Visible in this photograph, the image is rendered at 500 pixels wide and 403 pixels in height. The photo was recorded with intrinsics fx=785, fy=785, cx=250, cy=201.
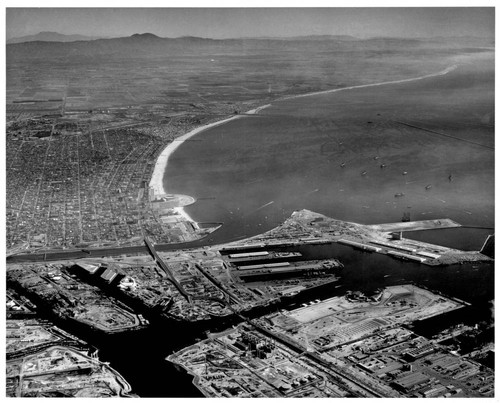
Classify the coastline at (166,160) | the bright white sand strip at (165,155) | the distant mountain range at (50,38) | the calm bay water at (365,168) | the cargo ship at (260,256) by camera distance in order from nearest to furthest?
the distant mountain range at (50,38) → the cargo ship at (260,256) → the calm bay water at (365,168) → the coastline at (166,160) → the bright white sand strip at (165,155)

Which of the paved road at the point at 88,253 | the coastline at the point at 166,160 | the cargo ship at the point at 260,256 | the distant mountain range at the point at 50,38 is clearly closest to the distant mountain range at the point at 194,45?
the distant mountain range at the point at 50,38

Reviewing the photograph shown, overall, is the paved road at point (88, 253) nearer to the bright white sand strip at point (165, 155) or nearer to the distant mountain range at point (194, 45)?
the bright white sand strip at point (165, 155)

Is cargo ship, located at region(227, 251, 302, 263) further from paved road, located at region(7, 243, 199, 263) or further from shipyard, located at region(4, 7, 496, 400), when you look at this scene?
paved road, located at region(7, 243, 199, 263)

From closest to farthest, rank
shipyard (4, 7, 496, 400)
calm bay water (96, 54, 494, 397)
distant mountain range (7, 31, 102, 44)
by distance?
shipyard (4, 7, 496, 400) < distant mountain range (7, 31, 102, 44) < calm bay water (96, 54, 494, 397)

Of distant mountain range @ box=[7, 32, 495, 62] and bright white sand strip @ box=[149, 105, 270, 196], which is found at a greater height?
distant mountain range @ box=[7, 32, 495, 62]

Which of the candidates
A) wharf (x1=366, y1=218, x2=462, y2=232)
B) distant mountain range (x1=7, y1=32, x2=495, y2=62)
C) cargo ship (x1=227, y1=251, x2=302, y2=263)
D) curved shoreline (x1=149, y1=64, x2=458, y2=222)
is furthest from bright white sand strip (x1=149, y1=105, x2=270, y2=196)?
wharf (x1=366, y1=218, x2=462, y2=232)

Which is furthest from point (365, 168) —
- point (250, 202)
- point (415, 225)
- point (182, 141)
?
point (182, 141)

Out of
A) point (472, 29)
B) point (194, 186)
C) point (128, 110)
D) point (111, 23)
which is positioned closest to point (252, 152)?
point (194, 186)
